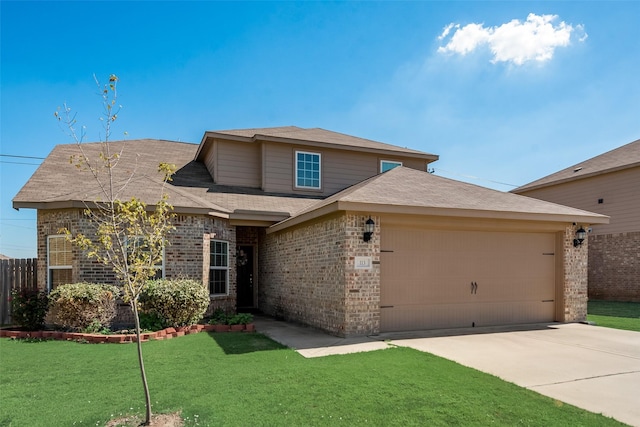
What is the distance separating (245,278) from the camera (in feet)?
45.7

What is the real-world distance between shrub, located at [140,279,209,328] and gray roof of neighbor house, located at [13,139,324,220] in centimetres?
212

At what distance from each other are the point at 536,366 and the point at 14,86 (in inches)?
588

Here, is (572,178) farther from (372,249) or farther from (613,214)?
(372,249)

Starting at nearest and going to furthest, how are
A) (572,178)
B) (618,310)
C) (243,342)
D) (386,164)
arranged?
(243,342), (618,310), (386,164), (572,178)

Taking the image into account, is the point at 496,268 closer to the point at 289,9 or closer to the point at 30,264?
the point at 289,9

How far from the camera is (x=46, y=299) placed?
9.22 m

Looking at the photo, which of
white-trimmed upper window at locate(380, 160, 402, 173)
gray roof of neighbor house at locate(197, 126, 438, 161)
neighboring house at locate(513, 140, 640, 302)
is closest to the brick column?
neighboring house at locate(513, 140, 640, 302)

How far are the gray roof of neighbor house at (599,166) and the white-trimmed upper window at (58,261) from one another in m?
20.5

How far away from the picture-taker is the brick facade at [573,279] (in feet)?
A: 32.4

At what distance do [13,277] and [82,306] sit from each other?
369cm

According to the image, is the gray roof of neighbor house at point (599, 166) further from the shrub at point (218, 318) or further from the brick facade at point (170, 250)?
the shrub at point (218, 318)

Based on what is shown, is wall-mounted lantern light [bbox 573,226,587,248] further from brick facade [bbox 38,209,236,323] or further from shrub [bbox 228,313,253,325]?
brick facade [bbox 38,209,236,323]

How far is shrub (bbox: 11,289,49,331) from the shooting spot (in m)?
8.99

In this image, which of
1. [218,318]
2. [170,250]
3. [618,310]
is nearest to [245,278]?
[218,318]
